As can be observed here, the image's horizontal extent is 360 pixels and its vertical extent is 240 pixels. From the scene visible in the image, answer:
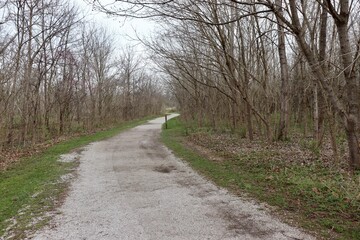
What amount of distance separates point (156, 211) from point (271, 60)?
11920mm

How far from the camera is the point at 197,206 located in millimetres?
4305

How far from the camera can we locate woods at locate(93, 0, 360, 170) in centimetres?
568

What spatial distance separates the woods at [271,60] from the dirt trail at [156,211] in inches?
102

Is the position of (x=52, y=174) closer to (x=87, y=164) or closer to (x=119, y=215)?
(x=87, y=164)

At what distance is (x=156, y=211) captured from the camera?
411 cm

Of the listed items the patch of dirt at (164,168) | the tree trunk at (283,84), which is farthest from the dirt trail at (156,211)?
the tree trunk at (283,84)

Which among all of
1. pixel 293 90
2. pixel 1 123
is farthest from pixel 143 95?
pixel 1 123

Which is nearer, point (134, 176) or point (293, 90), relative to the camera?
point (134, 176)

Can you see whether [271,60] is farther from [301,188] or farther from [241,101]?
[301,188]

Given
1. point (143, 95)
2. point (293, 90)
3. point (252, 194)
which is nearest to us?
point (252, 194)

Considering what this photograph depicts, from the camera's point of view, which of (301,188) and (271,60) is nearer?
(301,188)

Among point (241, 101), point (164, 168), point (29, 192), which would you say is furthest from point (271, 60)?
point (29, 192)

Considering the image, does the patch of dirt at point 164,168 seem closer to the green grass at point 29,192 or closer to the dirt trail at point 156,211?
the dirt trail at point 156,211

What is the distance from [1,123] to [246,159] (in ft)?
29.9
